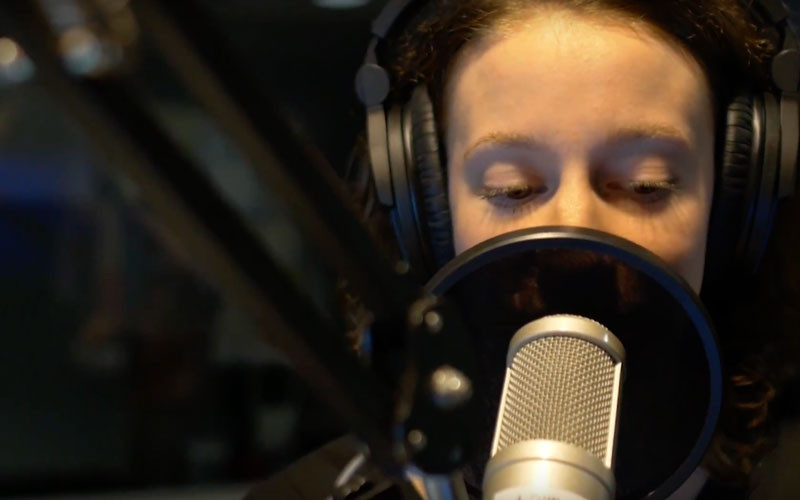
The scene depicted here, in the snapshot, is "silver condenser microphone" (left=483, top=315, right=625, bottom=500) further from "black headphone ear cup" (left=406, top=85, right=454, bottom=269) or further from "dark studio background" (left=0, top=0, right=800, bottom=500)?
"dark studio background" (left=0, top=0, right=800, bottom=500)

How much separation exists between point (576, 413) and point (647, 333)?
0.65ft

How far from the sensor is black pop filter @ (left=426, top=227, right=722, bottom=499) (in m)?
0.66

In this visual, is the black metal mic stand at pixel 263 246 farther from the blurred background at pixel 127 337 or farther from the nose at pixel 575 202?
the blurred background at pixel 127 337

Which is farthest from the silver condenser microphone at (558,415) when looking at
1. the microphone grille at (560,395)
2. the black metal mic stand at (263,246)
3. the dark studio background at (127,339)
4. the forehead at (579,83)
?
the dark studio background at (127,339)

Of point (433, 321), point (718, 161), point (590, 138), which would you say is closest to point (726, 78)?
point (718, 161)

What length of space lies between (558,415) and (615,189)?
293mm

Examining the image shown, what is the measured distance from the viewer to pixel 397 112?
0.87 meters

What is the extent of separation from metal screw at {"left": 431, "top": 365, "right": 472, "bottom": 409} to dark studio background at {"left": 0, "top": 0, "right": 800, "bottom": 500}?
129 cm

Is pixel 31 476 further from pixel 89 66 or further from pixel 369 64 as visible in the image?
pixel 89 66

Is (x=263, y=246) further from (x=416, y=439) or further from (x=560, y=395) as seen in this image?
(x=560, y=395)

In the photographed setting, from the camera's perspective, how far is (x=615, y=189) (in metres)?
0.75

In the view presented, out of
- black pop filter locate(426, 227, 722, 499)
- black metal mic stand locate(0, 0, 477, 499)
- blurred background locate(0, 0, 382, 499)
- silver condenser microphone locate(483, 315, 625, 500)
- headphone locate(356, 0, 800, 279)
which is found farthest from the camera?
blurred background locate(0, 0, 382, 499)

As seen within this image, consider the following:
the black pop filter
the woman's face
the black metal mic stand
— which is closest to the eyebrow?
the woman's face

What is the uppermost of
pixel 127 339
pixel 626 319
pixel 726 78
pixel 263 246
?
pixel 263 246
